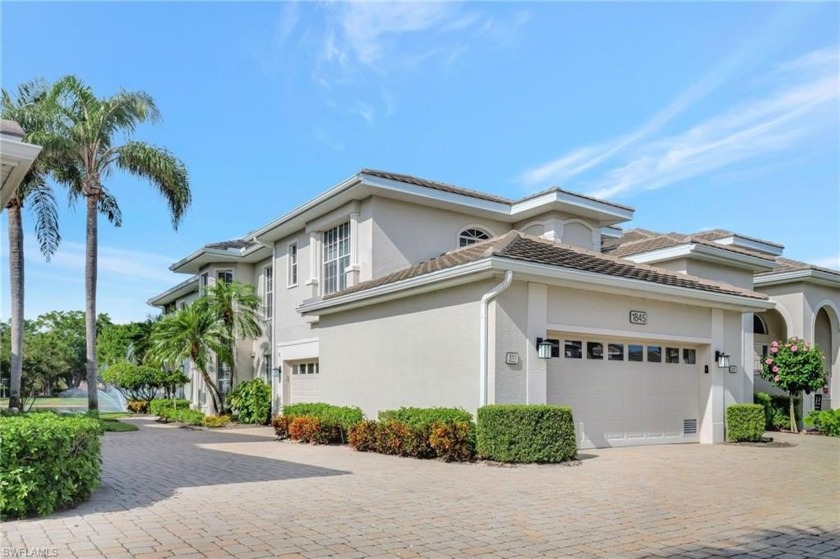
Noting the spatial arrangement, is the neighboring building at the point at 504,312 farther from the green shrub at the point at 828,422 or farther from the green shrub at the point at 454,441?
the green shrub at the point at 828,422

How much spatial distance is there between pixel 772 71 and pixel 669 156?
3.55 meters

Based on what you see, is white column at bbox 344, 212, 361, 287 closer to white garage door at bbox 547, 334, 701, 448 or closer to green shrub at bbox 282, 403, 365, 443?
green shrub at bbox 282, 403, 365, 443

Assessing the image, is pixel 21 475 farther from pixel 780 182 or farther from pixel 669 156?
pixel 780 182

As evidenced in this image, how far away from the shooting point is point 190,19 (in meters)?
11.1

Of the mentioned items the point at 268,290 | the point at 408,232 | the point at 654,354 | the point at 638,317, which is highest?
the point at 408,232

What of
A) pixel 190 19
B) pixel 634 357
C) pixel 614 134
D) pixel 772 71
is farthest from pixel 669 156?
pixel 190 19

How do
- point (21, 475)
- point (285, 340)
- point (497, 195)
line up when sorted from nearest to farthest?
point (21, 475), point (497, 195), point (285, 340)

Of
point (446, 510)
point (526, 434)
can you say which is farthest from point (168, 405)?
point (446, 510)

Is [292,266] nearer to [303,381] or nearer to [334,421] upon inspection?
[303,381]

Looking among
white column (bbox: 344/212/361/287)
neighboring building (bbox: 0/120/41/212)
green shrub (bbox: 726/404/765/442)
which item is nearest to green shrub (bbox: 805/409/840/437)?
green shrub (bbox: 726/404/765/442)

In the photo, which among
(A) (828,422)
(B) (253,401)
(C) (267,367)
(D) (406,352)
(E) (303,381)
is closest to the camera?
(D) (406,352)

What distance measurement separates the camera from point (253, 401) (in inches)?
886

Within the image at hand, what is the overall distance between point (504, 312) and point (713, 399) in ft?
21.3

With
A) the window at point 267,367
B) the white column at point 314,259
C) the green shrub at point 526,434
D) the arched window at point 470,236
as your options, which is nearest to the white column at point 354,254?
the white column at point 314,259
